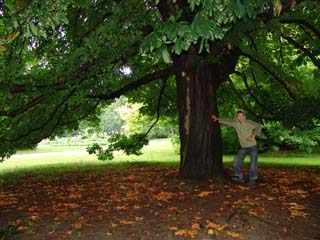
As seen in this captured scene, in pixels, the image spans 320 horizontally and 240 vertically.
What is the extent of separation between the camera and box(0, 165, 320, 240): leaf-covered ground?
6.14 m

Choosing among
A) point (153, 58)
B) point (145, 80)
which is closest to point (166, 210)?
point (153, 58)

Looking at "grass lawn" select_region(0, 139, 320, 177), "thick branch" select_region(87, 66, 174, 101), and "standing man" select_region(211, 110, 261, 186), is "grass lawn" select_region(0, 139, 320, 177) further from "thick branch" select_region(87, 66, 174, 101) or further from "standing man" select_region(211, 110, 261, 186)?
"standing man" select_region(211, 110, 261, 186)

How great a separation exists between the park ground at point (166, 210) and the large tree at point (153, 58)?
145 cm

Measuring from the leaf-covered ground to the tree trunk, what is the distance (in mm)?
506

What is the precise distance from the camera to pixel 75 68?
25.8ft

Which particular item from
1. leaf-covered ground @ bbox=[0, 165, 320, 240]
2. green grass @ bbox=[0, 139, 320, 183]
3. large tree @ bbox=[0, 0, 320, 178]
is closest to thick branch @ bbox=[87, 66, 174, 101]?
large tree @ bbox=[0, 0, 320, 178]

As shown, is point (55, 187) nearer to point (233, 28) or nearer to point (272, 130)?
point (233, 28)

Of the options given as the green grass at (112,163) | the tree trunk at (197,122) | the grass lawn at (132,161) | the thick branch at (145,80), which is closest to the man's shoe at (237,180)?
the tree trunk at (197,122)

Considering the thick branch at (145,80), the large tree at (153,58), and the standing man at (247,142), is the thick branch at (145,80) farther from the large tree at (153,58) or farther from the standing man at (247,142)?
the standing man at (247,142)

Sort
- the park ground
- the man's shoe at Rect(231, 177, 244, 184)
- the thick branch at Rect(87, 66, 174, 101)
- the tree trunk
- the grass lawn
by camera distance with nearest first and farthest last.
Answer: the park ground → the man's shoe at Rect(231, 177, 244, 184) → the tree trunk → the thick branch at Rect(87, 66, 174, 101) → the grass lawn

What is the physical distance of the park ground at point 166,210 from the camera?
6141mm

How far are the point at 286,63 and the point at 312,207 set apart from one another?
890 centimetres

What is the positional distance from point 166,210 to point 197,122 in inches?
122

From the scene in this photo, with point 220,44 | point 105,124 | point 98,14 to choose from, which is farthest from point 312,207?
point 105,124
